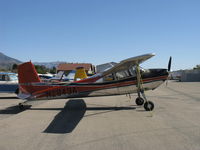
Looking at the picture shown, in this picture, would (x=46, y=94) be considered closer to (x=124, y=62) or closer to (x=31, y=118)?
(x=31, y=118)

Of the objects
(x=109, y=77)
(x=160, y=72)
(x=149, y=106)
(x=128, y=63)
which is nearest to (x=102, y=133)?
(x=149, y=106)

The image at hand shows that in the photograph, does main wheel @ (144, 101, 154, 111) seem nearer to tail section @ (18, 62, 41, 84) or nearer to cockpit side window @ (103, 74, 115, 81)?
cockpit side window @ (103, 74, 115, 81)

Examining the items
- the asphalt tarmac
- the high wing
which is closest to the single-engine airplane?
the high wing

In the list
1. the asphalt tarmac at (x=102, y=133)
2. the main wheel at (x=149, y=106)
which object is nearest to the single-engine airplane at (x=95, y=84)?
the main wheel at (x=149, y=106)

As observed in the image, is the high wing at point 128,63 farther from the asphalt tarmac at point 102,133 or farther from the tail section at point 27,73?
the tail section at point 27,73

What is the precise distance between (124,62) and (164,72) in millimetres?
2405

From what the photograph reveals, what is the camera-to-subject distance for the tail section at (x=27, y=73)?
911cm

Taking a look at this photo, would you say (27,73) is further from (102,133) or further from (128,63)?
(102,133)

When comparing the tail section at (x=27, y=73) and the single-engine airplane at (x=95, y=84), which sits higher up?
the tail section at (x=27, y=73)

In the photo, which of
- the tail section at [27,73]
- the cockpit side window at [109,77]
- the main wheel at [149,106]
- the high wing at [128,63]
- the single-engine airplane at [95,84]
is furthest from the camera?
the cockpit side window at [109,77]

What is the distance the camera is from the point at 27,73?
9188 millimetres

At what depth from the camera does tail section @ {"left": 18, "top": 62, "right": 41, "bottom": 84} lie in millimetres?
9109

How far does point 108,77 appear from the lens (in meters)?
9.44

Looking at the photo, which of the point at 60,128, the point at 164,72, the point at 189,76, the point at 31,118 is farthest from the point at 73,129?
the point at 189,76
